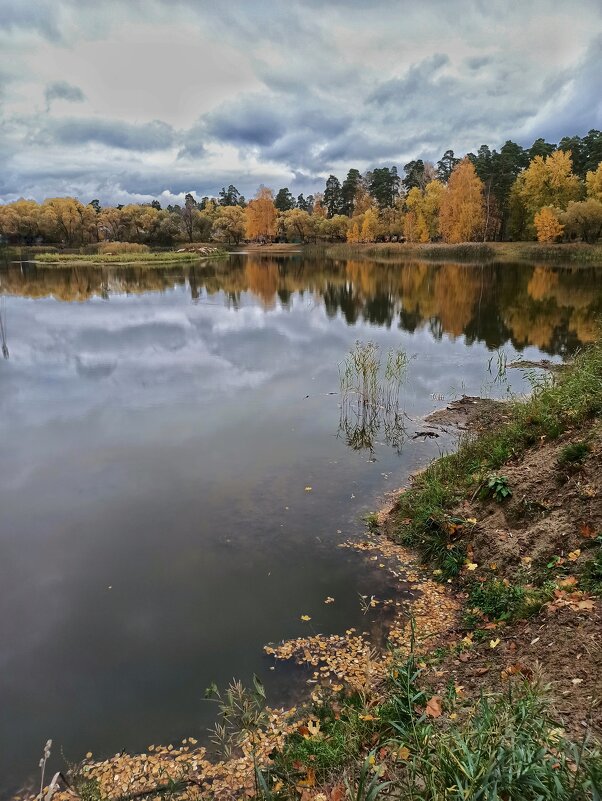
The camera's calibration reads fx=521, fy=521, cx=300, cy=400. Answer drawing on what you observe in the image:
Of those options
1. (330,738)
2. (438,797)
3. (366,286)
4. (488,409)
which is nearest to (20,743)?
(330,738)

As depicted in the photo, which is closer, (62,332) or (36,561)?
(36,561)

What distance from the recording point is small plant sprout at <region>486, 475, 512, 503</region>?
8188 millimetres

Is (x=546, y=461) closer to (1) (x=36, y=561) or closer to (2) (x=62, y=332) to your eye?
(1) (x=36, y=561)

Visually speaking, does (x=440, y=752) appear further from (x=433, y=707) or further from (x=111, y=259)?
(x=111, y=259)

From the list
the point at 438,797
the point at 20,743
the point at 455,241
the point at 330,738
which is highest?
the point at 455,241

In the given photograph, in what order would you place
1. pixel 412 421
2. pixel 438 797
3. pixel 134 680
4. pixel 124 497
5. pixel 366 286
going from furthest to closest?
pixel 366 286, pixel 412 421, pixel 124 497, pixel 134 680, pixel 438 797

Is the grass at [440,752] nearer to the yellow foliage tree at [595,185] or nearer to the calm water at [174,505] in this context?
the calm water at [174,505]

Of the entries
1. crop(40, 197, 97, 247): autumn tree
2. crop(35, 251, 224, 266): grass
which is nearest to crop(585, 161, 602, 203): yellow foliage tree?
crop(35, 251, 224, 266): grass

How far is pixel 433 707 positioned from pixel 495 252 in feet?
260

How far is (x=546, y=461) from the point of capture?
817 centimetres

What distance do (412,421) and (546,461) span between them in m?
6.54

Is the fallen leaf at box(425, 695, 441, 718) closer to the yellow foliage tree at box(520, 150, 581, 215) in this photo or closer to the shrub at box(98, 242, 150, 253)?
the yellow foliage tree at box(520, 150, 581, 215)

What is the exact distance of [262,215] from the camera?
127188 mm

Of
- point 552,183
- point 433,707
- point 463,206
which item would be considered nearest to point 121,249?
point 463,206
